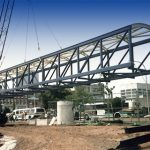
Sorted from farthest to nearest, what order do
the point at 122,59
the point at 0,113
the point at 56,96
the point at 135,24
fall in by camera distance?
the point at 56,96 → the point at 0,113 → the point at 122,59 → the point at 135,24

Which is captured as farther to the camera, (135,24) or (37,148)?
(135,24)

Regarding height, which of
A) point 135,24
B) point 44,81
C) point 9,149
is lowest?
point 9,149

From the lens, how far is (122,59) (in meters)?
25.0

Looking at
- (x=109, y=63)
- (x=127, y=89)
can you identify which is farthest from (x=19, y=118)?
(x=127, y=89)

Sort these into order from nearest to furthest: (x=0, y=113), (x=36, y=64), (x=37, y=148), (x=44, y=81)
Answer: (x=37, y=148) → (x=44, y=81) → (x=36, y=64) → (x=0, y=113)

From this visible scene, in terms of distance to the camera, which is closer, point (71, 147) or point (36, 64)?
point (71, 147)

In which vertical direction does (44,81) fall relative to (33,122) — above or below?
above

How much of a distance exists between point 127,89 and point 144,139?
104 m

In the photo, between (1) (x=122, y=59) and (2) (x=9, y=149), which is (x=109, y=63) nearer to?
(1) (x=122, y=59)

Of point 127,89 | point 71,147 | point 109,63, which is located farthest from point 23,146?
point 127,89

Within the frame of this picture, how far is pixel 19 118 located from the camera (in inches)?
2394

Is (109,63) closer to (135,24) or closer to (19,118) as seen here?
(135,24)

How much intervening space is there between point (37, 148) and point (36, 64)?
53.8 ft

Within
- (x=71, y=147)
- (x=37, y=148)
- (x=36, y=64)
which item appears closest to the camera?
(x=71, y=147)
